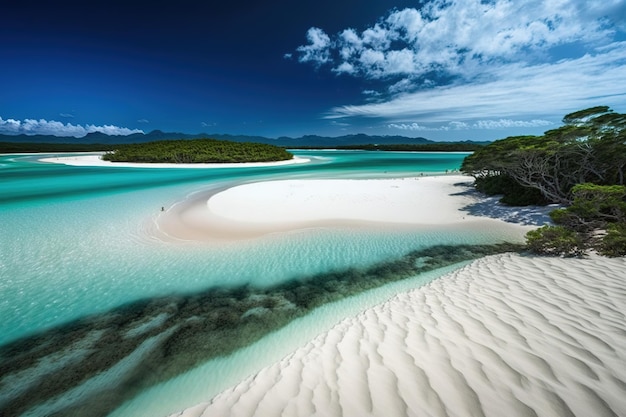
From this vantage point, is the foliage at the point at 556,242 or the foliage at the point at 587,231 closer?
the foliage at the point at 587,231

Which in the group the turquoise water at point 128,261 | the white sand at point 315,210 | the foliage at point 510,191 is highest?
the foliage at point 510,191

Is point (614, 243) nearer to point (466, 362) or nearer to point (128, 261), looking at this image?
point (466, 362)

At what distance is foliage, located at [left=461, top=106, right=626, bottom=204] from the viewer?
10.3 metres

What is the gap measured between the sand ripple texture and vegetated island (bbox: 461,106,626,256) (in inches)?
93.2

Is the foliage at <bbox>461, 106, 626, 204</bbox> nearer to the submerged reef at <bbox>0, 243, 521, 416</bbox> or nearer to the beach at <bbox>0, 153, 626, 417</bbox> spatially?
the beach at <bbox>0, 153, 626, 417</bbox>

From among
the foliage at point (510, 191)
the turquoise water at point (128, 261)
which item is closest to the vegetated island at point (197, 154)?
the turquoise water at point (128, 261)

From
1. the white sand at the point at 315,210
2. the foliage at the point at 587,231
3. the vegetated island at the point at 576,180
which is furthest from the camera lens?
the white sand at the point at 315,210

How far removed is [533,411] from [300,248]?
7071 millimetres

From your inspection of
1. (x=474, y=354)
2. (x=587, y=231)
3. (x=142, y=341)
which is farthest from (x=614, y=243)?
(x=142, y=341)

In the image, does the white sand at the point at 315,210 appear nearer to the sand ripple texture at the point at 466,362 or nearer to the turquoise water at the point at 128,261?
the turquoise water at the point at 128,261

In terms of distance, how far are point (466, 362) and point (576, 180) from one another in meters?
14.4

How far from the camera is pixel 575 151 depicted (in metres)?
11.1

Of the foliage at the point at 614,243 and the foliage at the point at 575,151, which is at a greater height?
the foliage at the point at 575,151

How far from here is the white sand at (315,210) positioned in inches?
433
